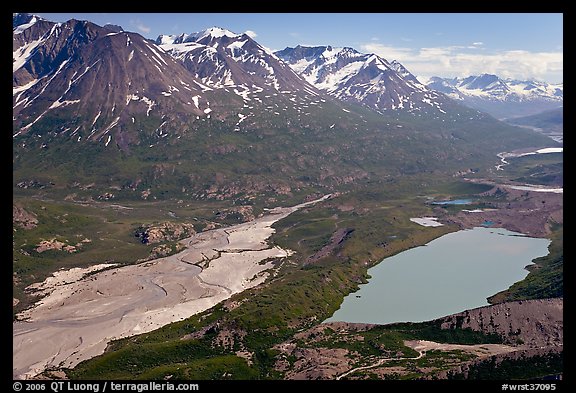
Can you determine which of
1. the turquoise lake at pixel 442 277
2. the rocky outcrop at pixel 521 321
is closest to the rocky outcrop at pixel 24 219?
the turquoise lake at pixel 442 277

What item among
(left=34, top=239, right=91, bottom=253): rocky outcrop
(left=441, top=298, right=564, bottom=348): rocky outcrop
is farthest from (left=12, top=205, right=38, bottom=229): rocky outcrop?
(left=441, top=298, right=564, bottom=348): rocky outcrop

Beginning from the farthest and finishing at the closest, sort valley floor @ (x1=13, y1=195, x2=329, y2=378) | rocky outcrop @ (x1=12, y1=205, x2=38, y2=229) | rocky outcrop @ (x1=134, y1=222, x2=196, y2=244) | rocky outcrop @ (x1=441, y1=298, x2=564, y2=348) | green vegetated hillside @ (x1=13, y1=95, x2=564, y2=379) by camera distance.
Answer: rocky outcrop @ (x1=134, y1=222, x2=196, y2=244)
rocky outcrop @ (x1=12, y1=205, x2=38, y2=229)
valley floor @ (x1=13, y1=195, x2=329, y2=378)
green vegetated hillside @ (x1=13, y1=95, x2=564, y2=379)
rocky outcrop @ (x1=441, y1=298, x2=564, y2=348)

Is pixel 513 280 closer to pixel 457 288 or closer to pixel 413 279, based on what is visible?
pixel 457 288

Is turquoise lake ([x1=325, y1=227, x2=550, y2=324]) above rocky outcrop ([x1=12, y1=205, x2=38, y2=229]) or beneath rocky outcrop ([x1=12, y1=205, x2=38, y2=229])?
beneath

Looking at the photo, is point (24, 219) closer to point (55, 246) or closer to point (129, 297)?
point (55, 246)

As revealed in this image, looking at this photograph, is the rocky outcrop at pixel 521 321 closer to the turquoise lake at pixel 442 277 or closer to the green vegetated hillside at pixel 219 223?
the green vegetated hillside at pixel 219 223

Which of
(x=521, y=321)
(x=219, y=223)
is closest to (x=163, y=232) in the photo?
(x=219, y=223)

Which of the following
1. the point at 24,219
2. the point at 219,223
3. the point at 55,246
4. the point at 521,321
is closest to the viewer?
the point at 521,321

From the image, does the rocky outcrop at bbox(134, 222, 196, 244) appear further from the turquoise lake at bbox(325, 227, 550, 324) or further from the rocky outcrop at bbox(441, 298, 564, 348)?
the rocky outcrop at bbox(441, 298, 564, 348)

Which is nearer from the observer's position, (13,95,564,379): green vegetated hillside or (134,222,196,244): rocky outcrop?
(13,95,564,379): green vegetated hillside
